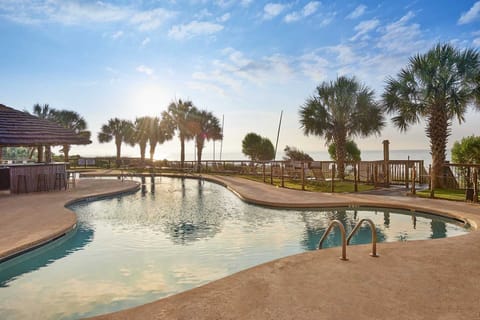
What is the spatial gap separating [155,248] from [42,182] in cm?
1001

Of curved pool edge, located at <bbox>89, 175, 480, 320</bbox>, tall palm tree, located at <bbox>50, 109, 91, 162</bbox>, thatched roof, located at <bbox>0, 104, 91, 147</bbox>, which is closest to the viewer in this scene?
curved pool edge, located at <bbox>89, 175, 480, 320</bbox>

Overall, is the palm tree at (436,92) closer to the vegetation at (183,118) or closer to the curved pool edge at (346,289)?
the curved pool edge at (346,289)

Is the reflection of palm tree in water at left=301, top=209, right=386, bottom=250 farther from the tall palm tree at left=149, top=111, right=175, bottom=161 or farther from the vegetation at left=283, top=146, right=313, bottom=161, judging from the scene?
the tall palm tree at left=149, top=111, right=175, bottom=161

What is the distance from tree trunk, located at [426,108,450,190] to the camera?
44.5ft

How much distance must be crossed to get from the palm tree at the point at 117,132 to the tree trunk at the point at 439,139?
3215 centimetres

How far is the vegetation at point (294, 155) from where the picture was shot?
29.6 meters

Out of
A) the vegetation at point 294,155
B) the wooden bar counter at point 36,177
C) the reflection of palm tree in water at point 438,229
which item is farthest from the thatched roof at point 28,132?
the vegetation at point 294,155

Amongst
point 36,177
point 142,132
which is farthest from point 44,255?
point 142,132

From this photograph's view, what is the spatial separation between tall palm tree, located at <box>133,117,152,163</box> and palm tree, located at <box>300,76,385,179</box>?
21.0 metres

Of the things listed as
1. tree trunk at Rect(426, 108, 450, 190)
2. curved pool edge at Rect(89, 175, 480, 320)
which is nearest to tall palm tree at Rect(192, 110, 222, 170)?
tree trunk at Rect(426, 108, 450, 190)

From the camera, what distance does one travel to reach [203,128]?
31.0 m

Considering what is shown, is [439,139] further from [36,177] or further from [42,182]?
[36,177]

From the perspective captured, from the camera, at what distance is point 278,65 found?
17.0m

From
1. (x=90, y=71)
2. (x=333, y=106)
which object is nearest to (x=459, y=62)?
(x=333, y=106)
